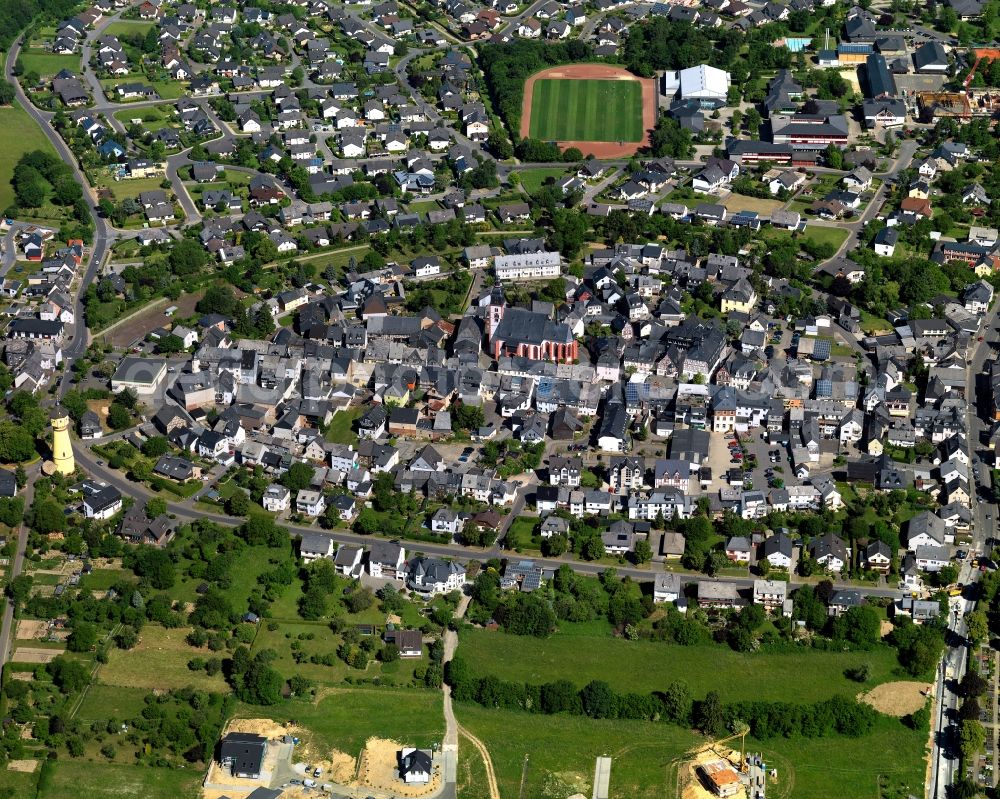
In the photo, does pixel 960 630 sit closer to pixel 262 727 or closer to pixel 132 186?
pixel 262 727

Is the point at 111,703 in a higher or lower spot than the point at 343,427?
lower

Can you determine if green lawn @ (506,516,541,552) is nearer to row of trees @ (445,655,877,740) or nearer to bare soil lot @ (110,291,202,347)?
row of trees @ (445,655,877,740)

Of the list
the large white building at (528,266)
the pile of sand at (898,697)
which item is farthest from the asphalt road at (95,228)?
the pile of sand at (898,697)

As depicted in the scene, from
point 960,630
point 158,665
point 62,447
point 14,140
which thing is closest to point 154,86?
point 14,140

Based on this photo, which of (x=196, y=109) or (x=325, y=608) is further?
(x=196, y=109)

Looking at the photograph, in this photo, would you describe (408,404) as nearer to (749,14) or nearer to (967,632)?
(967,632)

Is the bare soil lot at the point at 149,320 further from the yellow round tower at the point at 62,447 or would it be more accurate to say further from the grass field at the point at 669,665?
the grass field at the point at 669,665

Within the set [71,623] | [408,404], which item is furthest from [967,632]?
[71,623]
